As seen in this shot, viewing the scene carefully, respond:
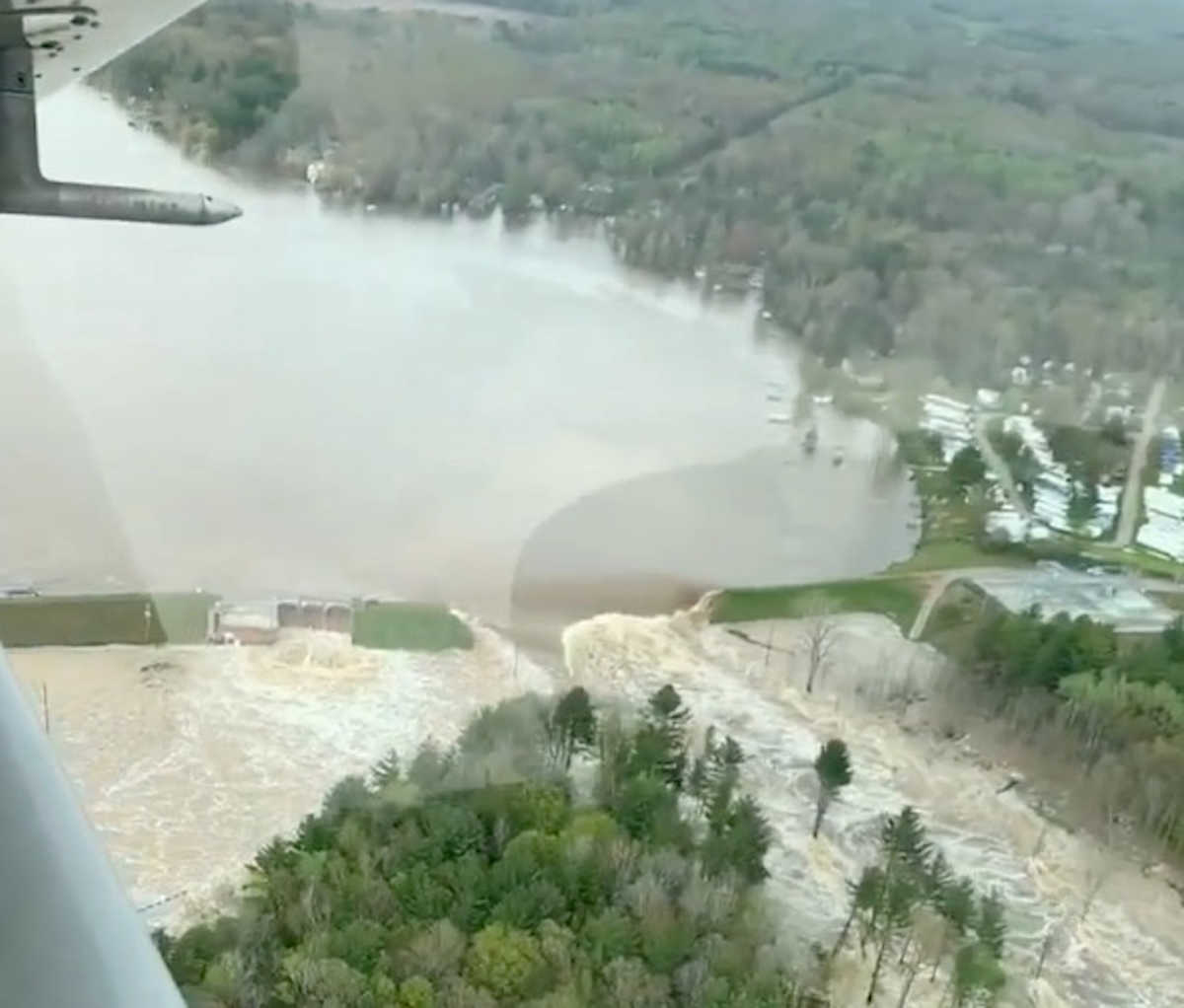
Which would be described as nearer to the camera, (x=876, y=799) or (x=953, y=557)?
(x=876, y=799)

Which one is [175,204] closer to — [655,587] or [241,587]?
[241,587]

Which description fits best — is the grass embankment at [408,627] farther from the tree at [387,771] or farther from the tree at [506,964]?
the tree at [506,964]

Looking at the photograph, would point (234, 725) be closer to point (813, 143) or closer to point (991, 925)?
point (991, 925)

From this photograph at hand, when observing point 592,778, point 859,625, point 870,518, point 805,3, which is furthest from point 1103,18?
point 592,778

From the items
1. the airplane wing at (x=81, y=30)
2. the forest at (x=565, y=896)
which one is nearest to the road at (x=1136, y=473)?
the forest at (x=565, y=896)

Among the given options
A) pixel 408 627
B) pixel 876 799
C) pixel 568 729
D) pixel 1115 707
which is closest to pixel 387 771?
pixel 568 729

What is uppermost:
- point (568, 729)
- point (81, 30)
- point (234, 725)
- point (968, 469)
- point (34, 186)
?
point (81, 30)
